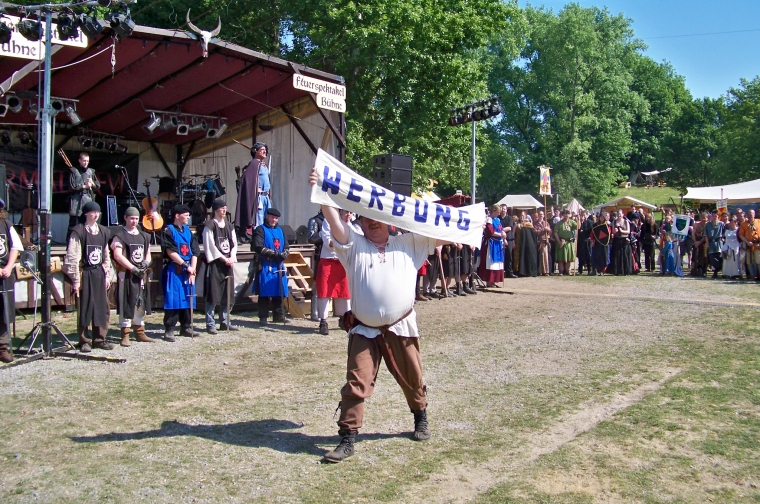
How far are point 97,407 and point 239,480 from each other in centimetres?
242

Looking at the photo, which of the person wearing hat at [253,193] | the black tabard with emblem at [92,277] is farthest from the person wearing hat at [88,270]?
the person wearing hat at [253,193]

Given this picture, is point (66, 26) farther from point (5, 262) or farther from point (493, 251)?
point (493, 251)

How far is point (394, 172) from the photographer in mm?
8523

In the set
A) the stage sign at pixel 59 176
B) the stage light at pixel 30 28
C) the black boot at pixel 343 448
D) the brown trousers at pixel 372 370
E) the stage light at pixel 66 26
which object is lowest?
the black boot at pixel 343 448

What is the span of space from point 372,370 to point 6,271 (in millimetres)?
4904

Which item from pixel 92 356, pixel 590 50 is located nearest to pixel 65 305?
pixel 92 356

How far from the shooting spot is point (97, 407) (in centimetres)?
666

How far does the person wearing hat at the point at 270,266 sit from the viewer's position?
11.1 meters

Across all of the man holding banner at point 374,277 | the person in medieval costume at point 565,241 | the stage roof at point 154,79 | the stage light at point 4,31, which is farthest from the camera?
the person in medieval costume at point 565,241

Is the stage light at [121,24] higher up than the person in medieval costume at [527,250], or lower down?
higher up

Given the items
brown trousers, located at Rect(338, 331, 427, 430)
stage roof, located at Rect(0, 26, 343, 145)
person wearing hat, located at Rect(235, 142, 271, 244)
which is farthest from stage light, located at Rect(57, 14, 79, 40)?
brown trousers, located at Rect(338, 331, 427, 430)

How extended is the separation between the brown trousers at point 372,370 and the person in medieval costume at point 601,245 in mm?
15529

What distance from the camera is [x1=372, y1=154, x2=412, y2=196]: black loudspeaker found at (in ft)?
27.9

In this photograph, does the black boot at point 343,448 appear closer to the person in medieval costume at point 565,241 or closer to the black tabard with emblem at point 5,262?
the black tabard with emblem at point 5,262
